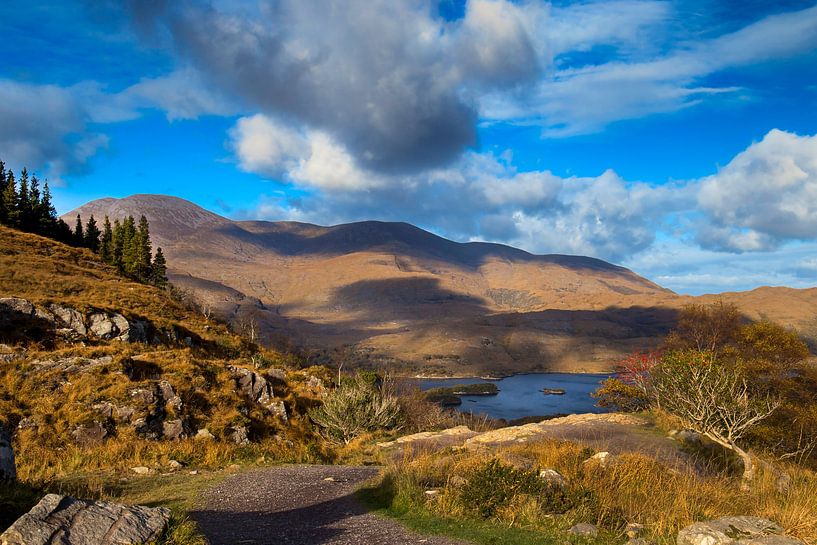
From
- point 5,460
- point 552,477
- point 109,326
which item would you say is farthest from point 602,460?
point 109,326

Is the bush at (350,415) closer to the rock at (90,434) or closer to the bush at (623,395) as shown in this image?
the rock at (90,434)

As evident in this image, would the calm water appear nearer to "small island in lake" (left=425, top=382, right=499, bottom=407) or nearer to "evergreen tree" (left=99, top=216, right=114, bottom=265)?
"small island in lake" (left=425, top=382, right=499, bottom=407)

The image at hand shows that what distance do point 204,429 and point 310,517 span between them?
1086 cm

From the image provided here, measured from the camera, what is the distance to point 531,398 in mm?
126688

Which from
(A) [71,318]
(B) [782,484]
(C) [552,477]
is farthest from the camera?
(A) [71,318]

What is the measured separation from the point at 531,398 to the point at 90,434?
121039mm

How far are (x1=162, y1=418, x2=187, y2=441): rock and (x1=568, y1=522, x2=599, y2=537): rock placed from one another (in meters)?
14.2

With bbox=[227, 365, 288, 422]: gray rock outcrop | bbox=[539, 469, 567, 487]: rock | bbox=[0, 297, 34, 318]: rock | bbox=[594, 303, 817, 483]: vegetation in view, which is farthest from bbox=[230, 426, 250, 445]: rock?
bbox=[594, 303, 817, 483]: vegetation

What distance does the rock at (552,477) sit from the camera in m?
10.1

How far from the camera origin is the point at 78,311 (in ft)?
88.7

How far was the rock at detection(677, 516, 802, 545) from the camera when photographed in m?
6.80

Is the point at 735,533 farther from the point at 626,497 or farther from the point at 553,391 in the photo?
the point at 553,391

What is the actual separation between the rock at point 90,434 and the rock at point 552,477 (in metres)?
13.7

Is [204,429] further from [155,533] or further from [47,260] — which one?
[47,260]
